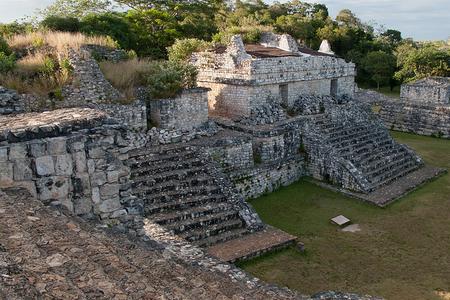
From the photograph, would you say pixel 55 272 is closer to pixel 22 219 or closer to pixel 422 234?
pixel 22 219

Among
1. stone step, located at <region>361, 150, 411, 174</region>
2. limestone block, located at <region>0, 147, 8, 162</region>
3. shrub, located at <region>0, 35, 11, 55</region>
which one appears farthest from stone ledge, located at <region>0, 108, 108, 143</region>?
stone step, located at <region>361, 150, 411, 174</region>

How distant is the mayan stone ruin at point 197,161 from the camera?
15.2 ft

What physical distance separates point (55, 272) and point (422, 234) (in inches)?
390

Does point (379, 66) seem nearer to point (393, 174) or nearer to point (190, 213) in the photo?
point (393, 174)

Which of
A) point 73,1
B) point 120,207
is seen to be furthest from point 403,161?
point 73,1

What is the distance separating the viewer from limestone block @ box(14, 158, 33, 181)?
534cm

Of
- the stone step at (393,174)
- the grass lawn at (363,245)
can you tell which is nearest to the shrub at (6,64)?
the grass lawn at (363,245)

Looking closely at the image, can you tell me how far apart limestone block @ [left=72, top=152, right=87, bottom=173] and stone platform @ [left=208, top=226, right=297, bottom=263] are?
454cm

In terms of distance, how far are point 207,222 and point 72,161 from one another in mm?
5463

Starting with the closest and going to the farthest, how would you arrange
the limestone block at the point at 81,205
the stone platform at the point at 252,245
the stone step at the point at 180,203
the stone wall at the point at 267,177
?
the limestone block at the point at 81,205 → the stone platform at the point at 252,245 → the stone step at the point at 180,203 → the stone wall at the point at 267,177

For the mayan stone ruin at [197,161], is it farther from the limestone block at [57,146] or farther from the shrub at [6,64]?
the shrub at [6,64]

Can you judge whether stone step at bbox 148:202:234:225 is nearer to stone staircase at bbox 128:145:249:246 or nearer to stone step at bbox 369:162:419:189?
stone staircase at bbox 128:145:249:246

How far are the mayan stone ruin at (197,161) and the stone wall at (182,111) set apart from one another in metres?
0.04

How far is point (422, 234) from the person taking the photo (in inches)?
433
